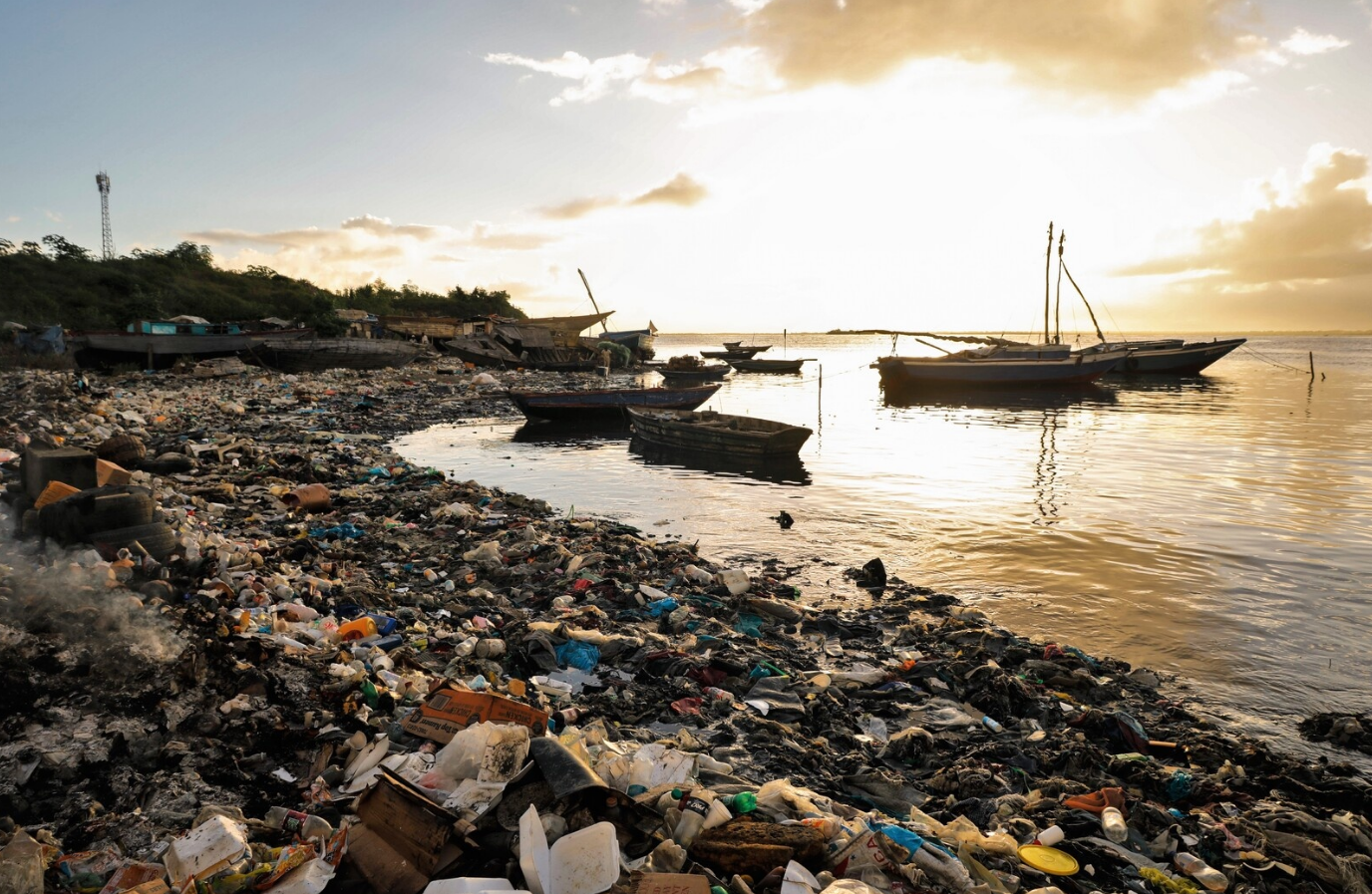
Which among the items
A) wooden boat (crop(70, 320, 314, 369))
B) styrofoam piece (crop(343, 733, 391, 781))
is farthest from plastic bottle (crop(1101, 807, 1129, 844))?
wooden boat (crop(70, 320, 314, 369))

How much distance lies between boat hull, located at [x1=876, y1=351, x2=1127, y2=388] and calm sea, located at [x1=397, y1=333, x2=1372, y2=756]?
10047 mm

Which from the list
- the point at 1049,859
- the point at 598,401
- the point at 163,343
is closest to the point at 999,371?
the point at 598,401

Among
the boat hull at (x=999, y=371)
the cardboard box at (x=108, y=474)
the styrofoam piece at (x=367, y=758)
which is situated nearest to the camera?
the styrofoam piece at (x=367, y=758)

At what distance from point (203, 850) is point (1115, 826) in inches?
157

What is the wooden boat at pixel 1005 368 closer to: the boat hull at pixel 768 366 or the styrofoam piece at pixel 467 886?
the boat hull at pixel 768 366

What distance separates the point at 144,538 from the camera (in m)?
5.36

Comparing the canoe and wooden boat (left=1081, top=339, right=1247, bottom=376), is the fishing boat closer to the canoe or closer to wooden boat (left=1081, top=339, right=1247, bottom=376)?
the canoe

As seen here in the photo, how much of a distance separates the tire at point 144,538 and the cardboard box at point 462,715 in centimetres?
322

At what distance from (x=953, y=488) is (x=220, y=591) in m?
12.1

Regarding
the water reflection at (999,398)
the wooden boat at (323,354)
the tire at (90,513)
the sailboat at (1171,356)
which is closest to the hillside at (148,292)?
the wooden boat at (323,354)

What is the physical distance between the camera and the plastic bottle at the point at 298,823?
8.96ft

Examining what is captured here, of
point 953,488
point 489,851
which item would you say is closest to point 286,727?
point 489,851

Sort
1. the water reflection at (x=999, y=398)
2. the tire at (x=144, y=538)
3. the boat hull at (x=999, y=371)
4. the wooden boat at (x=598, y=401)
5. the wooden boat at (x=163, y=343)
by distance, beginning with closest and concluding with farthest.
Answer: the tire at (x=144, y=538) < the wooden boat at (x=598, y=401) < the wooden boat at (x=163, y=343) < the water reflection at (x=999, y=398) < the boat hull at (x=999, y=371)

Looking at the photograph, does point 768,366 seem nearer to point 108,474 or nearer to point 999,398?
point 999,398
